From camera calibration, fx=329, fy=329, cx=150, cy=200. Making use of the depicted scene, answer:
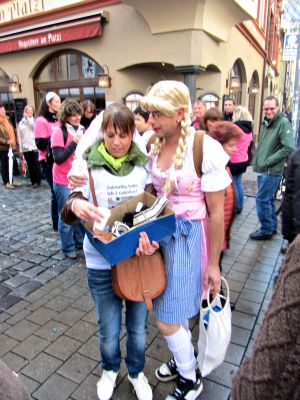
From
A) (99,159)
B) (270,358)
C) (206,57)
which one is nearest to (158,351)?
(99,159)

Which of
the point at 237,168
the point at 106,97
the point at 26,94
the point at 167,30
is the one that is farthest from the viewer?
the point at 26,94

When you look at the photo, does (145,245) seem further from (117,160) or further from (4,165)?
(4,165)

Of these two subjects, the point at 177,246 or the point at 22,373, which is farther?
the point at 22,373

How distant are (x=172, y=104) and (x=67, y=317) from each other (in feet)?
7.18

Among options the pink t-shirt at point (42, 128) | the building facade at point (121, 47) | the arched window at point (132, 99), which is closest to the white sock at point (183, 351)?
the pink t-shirt at point (42, 128)

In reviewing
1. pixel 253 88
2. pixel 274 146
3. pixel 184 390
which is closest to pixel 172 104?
pixel 184 390

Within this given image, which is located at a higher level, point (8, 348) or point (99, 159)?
point (99, 159)

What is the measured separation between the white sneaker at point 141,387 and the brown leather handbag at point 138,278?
0.69m

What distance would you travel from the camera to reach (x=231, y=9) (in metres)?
7.92

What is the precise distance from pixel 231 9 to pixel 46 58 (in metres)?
5.79

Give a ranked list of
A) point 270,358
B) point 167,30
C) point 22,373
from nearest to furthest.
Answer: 1. point 270,358
2. point 22,373
3. point 167,30

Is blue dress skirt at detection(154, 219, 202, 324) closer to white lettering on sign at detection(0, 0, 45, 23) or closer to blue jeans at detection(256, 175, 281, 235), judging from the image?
blue jeans at detection(256, 175, 281, 235)

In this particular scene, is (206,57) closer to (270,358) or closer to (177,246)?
(177,246)

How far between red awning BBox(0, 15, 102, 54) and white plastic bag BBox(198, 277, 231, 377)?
864cm
